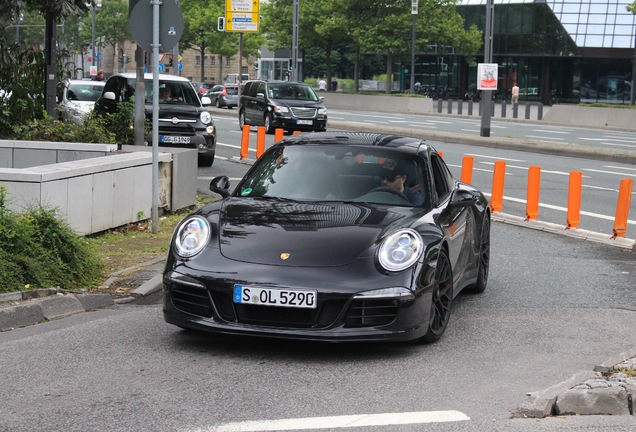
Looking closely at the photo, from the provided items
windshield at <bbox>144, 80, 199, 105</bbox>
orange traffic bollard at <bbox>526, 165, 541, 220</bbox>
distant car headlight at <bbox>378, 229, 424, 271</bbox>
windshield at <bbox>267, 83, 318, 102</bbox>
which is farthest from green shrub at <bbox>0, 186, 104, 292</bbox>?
windshield at <bbox>267, 83, 318, 102</bbox>

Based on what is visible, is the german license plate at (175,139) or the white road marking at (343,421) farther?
the german license plate at (175,139)

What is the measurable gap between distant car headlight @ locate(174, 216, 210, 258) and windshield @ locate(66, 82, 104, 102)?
20447 mm

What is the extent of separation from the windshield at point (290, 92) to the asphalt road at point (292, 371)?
27.4 m

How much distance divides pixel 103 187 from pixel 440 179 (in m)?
4.48

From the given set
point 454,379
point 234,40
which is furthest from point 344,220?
point 234,40

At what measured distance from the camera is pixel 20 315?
7.74 m

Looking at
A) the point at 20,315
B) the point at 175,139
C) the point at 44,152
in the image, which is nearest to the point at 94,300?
the point at 20,315

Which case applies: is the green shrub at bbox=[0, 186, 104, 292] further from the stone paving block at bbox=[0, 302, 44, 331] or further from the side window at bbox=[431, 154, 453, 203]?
the side window at bbox=[431, 154, 453, 203]

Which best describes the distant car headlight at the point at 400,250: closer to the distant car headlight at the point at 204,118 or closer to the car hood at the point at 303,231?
the car hood at the point at 303,231

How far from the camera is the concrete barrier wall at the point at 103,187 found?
10.2 m

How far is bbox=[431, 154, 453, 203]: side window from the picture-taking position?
830 cm

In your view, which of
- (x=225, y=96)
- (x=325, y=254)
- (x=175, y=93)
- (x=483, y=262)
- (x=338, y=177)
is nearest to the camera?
(x=325, y=254)

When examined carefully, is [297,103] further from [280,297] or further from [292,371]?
[292,371]

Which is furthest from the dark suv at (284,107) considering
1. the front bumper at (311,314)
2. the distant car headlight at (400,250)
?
the front bumper at (311,314)
